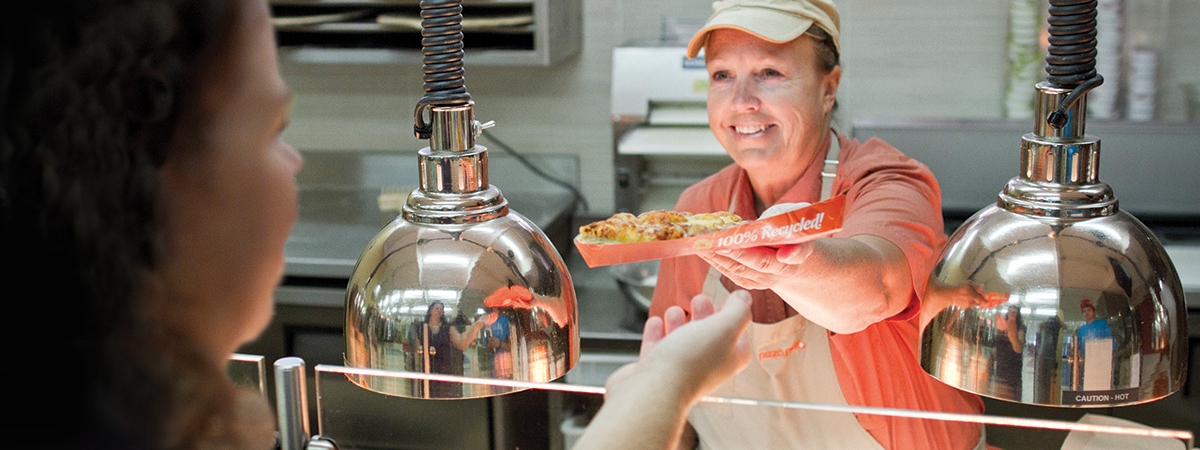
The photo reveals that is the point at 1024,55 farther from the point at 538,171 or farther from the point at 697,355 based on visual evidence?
the point at 697,355

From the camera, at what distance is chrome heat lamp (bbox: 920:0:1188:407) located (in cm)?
85

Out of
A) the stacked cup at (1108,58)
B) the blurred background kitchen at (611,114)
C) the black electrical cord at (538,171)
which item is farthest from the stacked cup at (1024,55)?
the black electrical cord at (538,171)

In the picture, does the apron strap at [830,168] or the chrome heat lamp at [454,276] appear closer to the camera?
the chrome heat lamp at [454,276]

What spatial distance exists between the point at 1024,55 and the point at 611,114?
116cm

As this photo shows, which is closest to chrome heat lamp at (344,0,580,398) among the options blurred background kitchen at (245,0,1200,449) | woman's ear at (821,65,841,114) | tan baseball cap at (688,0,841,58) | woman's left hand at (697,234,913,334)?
woman's left hand at (697,234,913,334)

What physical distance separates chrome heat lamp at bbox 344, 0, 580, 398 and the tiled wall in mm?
2397

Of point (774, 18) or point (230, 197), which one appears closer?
point (230, 197)

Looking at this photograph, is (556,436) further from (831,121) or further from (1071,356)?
(831,121)

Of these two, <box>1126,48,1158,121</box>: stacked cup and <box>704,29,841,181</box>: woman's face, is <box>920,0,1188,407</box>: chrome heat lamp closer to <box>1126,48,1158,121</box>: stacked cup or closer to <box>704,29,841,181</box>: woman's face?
<box>704,29,841,181</box>: woman's face

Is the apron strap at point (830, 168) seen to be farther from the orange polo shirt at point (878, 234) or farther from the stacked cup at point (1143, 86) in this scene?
the stacked cup at point (1143, 86)

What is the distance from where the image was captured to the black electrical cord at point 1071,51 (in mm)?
820

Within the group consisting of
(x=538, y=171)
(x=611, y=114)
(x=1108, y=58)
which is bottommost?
(x=538, y=171)

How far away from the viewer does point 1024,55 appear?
121 inches

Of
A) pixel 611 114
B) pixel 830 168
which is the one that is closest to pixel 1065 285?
pixel 830 168
